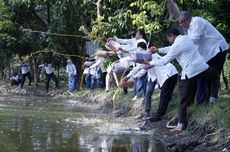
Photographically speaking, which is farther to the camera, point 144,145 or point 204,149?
point 144,145

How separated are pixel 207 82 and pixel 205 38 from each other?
0.92 metres

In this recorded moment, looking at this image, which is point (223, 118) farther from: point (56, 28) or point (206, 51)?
point (56, 28)

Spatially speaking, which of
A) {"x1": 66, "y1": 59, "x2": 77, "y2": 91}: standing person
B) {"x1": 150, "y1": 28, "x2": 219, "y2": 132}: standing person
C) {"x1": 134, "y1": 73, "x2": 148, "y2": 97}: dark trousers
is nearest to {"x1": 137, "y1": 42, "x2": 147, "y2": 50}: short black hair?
{"x1": 150, "y1": 28, "x2": 219, "y2": 132}: standing person

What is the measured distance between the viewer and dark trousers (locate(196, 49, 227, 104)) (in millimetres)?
9945

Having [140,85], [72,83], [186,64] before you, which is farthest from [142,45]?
[72,83]

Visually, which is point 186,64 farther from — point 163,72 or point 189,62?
point 163,72

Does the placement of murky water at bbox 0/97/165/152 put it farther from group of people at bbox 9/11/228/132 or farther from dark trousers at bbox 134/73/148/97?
dark trousers at bbox 134/73/148/97

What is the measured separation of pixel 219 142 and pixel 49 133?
3373mm

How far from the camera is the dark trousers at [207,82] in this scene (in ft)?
32.6

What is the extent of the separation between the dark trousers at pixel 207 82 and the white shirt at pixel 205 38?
0.28 feet

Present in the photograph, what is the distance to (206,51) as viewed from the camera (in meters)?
10.0

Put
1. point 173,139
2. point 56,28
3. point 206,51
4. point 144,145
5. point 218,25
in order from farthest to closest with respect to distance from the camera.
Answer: point 56,28 → point 218,25 → point 206,51 → point 173,139 → point 144,145

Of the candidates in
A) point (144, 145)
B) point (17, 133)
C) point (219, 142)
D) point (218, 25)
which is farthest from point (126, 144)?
point (218, 25)

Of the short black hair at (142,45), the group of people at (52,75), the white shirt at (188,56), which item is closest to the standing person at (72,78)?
the group of people at (52,75)
